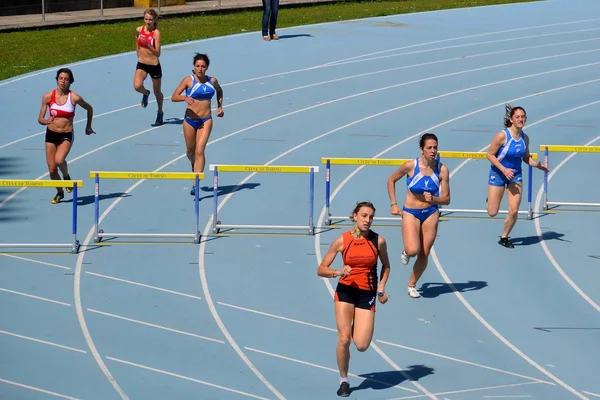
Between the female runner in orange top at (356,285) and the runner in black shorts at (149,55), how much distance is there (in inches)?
407

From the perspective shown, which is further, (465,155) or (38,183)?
(465,155)

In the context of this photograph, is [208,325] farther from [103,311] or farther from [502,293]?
[502,293]

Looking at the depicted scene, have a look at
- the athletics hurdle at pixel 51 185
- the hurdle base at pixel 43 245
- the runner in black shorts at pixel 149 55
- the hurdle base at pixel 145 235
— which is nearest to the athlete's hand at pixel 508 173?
the hurdle base at pixel 145 235

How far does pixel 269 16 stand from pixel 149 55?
7.56 meters

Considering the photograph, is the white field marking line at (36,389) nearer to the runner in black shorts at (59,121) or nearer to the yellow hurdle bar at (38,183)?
the yellow hurdle bar at (38,183)

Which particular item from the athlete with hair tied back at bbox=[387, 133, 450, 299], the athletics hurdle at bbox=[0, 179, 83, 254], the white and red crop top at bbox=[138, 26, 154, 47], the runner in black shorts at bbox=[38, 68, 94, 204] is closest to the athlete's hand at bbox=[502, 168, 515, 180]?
the athlete with hair tied back at bbox=[387, 133, 450, 299]

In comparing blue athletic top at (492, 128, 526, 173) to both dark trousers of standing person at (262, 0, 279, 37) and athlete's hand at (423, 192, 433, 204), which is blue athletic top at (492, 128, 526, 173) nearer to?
athlete's hand at (423, 192, 433, 204)

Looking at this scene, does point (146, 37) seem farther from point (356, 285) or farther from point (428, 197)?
point (356, 285)

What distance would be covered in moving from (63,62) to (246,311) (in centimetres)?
1420

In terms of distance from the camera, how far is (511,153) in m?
14.3

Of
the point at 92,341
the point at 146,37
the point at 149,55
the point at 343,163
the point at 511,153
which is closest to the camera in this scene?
the point at 92,341

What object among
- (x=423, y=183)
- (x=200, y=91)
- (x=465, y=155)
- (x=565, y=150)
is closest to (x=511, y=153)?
(x=465, y=155)

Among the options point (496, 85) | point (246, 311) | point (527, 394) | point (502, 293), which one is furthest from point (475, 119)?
point (527, 394)

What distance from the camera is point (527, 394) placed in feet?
34.2
